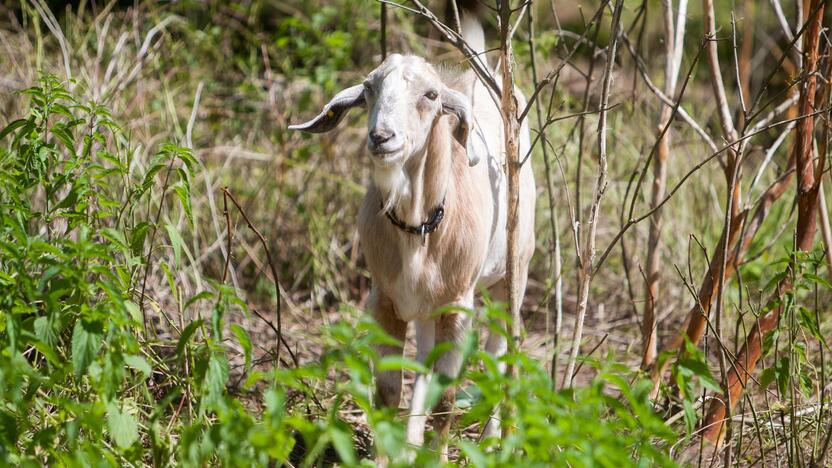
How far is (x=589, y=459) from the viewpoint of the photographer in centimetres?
210

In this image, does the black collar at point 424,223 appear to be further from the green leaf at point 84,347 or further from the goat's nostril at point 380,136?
the green leaf at point 84,347

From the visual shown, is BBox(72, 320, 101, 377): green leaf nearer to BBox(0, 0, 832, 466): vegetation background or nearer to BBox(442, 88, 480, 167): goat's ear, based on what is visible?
BBox(0, 0, 832, 466): vegetation background

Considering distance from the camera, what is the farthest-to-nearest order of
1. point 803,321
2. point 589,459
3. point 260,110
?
point 260,110
point 803,321
point 589,459

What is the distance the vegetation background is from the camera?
2.46m

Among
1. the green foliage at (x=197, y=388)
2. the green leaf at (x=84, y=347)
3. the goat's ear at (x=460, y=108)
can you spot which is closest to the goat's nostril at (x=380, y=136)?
the goat's ear at (x=460, y=108)

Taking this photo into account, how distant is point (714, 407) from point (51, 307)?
8.37 ft

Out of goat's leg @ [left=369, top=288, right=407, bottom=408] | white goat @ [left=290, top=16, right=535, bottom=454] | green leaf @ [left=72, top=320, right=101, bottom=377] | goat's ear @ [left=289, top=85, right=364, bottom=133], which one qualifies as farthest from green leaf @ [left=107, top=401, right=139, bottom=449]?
goat's ear @ [left=289, top=85, right=364, bottom=133]

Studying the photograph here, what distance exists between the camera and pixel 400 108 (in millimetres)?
3396

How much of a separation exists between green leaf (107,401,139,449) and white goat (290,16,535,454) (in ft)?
4.18

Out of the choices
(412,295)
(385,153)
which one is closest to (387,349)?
(412,295)

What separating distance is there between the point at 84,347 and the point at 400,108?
1442 millimetres

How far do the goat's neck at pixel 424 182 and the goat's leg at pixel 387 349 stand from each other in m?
0.39

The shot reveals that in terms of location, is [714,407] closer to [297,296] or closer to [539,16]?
[297,296]

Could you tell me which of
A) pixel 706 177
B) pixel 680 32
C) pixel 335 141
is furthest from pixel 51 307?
pixel 706 177
